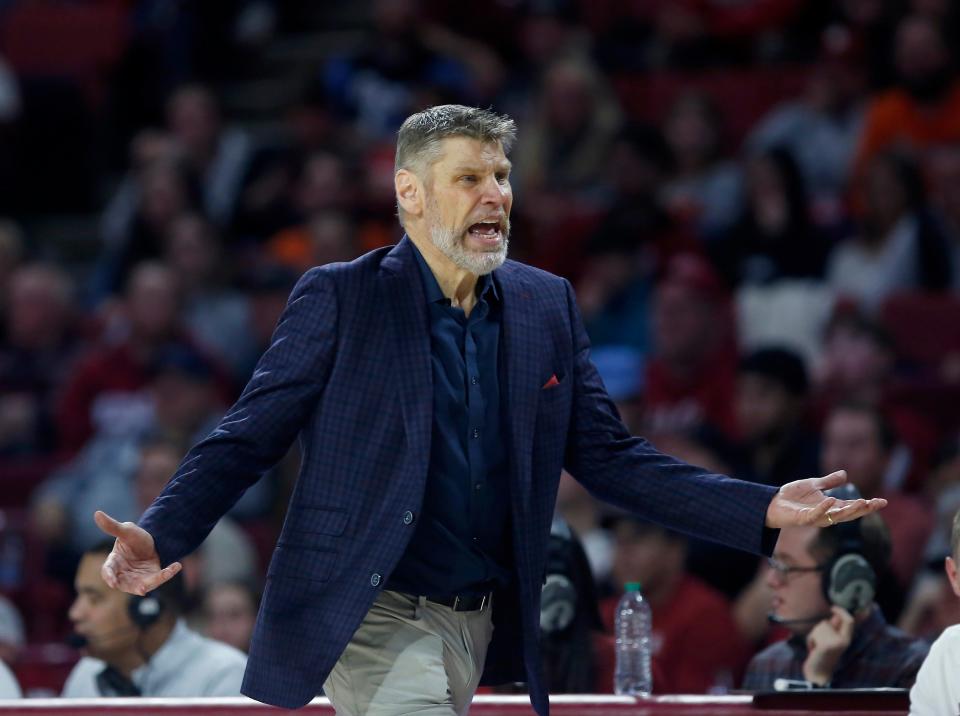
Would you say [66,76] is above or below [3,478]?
above

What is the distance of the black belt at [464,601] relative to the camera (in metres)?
3.24

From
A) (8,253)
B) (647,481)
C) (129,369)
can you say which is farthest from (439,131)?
(8,253)

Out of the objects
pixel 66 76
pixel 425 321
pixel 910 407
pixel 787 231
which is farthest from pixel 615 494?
pixel 66 76

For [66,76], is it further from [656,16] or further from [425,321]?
[425,321]

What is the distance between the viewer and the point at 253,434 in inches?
125

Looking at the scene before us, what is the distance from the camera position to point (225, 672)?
14.5 feet

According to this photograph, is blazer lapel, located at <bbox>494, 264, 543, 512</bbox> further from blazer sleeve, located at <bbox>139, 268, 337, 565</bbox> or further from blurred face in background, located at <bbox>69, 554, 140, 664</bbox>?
blurred face in background, located at <bbox>69, 554, 140, 664</bbox>

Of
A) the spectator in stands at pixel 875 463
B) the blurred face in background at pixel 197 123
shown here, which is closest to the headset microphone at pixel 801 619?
the spectator in stands at pixel 875 463

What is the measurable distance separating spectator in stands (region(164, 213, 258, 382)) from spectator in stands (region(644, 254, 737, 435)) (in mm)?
1984

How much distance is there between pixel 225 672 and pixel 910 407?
3.43m

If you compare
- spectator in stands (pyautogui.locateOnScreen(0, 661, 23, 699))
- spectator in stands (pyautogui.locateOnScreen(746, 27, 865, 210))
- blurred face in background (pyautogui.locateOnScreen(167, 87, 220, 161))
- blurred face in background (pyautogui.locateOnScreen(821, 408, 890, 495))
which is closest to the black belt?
spectator in stands (pyautogui.locateOnScreen(0, 661, 23, 699))

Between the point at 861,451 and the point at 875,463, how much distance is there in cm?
6

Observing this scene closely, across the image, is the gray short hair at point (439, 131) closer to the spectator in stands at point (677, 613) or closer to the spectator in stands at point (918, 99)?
the spectator in stands at point (677, 613)

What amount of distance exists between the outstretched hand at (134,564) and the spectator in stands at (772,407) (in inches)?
147
